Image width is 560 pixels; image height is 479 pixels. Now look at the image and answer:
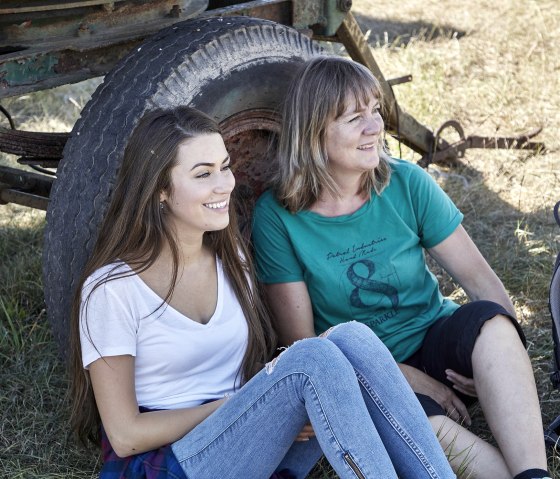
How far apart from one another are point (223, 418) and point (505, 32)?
5.19 m

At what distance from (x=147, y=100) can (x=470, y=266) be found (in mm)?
1164

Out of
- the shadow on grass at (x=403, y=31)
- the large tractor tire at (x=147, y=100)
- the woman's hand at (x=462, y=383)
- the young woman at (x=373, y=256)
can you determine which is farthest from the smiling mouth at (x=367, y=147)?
the shadow on grass at (x=403, y=31)

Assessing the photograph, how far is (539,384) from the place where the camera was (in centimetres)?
334

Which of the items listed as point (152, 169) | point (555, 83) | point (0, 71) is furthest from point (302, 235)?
point (555, 83)

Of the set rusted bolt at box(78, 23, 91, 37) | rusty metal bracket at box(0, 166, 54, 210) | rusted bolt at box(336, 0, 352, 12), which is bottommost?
rusty metal bracket at box(0, 166, 54, 210)

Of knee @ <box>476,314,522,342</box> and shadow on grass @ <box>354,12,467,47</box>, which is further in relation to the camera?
shadow on grass @ <box>354,12,467,47</box>

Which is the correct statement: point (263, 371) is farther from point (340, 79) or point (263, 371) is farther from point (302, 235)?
point (340, 79)

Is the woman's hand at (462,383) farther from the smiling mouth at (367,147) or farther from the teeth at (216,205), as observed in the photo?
the teeth at (216,205)

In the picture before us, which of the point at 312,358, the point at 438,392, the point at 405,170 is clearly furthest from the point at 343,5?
the point at 312,358

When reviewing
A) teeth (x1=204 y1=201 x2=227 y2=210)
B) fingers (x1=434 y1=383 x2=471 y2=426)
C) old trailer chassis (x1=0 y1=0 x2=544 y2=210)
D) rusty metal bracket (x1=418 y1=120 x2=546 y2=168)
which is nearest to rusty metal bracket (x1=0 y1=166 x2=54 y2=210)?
old trailer chassis (x1=0 y1=0 x2=544 y2=210)

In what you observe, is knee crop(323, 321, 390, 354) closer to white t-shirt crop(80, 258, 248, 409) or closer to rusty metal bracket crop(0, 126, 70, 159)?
white t-shirt crop(80, 258, 248, 409)

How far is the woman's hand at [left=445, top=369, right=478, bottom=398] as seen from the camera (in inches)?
112

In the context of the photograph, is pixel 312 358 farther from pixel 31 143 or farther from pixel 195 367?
pixel 31 143

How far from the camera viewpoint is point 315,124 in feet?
9.26
